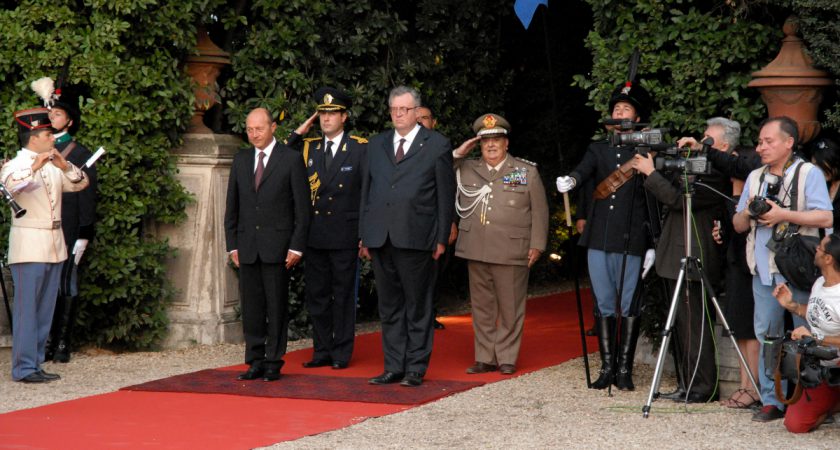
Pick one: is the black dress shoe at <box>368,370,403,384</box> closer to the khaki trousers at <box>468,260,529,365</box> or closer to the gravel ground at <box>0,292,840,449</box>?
the gravel ground at <box>0,292,840,449</box>

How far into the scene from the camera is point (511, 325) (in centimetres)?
847

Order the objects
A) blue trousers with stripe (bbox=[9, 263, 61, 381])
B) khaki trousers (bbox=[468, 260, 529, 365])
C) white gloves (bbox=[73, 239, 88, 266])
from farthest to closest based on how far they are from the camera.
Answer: white gloves (bbox=[73, 239, 88, 266]), khaki trousers (bbox=[468, 260, 529, 365]), blue trousers with stripe (bbox=[9, 263, 61, 381])

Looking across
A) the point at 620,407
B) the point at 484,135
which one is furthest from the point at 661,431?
the point at 484,135

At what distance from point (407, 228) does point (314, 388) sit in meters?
1.14

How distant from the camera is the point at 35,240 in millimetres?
8305

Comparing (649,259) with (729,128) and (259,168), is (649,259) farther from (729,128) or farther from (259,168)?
(259,168)

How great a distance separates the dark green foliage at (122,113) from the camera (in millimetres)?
9406

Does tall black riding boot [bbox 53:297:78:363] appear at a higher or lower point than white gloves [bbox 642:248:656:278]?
lower

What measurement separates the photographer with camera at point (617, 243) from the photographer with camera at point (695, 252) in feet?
0.97

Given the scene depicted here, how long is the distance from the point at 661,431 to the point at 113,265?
15.6ft

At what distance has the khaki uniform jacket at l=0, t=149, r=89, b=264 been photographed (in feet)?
27.1

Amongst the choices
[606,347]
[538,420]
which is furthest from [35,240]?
[606,347]

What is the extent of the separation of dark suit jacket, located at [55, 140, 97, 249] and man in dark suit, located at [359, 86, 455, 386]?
7.51ft

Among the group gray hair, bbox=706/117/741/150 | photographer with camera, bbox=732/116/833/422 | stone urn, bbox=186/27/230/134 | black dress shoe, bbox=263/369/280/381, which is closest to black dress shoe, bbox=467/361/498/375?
black dress shoe, bbox=263/369/280/381
